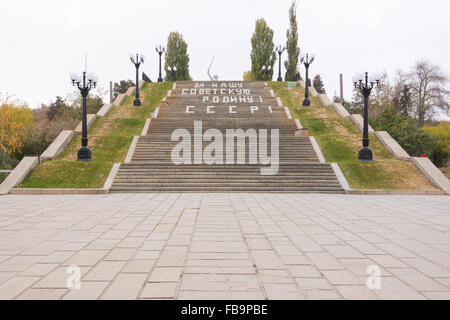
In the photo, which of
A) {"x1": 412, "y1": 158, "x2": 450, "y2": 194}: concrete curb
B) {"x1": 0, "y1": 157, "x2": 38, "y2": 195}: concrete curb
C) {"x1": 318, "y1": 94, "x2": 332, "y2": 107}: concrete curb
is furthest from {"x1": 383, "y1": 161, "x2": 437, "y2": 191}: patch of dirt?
{"x1": 0, "y1": 157, "x2": 38, "y2": 195}: concrete curb

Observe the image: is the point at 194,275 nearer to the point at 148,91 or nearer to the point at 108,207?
the point at 108,207

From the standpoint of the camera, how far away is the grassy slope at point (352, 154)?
1270 centimetres

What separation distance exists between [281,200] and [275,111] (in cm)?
1555

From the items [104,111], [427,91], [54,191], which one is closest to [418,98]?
[427,91]

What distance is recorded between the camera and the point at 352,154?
15.9m

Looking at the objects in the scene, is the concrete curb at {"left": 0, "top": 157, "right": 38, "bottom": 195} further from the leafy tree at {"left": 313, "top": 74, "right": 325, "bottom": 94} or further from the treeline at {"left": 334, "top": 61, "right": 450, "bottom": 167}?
the leafy tree at {"left": 313, "top": 74, "right": 325, "bottom": 94}

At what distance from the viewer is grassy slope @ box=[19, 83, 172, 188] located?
12.4 m

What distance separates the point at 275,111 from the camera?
24.5m

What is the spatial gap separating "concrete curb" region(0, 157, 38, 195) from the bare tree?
137 ft

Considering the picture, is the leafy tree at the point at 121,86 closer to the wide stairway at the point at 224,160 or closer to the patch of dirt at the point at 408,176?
the wide stairway at the point at 224,160

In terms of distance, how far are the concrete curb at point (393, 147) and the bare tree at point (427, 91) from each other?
25433 millimetres

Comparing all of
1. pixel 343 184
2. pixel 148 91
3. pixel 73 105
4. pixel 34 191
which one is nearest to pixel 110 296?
pixel 34 191

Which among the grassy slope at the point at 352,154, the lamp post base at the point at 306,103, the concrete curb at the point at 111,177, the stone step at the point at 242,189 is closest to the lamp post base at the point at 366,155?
the grassy slope at the point at 352,154

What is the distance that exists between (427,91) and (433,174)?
3069cm
